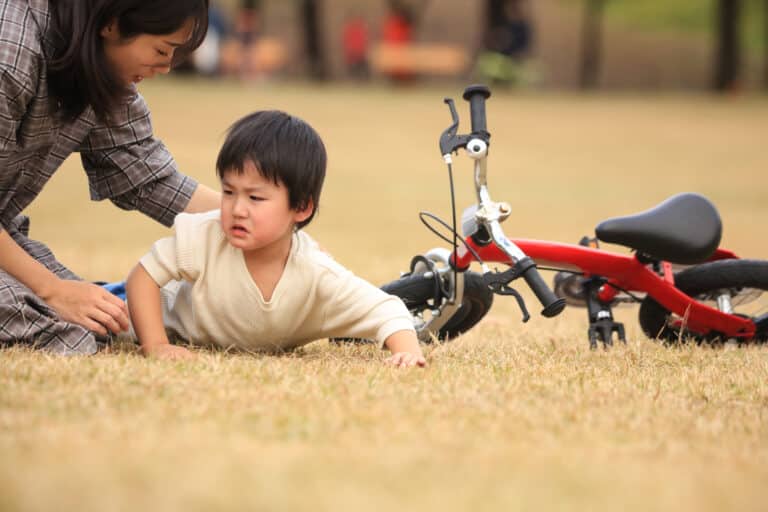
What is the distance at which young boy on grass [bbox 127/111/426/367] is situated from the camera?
3.72 metres

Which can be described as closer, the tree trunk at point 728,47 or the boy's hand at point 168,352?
the boy's hand at point 168,352

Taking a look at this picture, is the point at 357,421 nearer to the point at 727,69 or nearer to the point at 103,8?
the point at 103,8

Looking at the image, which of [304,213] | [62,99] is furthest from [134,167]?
[304,213]

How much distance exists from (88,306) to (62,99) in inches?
28.8

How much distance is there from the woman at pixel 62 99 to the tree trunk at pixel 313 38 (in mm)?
26908

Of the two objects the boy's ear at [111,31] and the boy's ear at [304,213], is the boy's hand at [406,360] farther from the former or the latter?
the boy's ear at [111,31]

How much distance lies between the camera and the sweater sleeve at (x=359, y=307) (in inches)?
152

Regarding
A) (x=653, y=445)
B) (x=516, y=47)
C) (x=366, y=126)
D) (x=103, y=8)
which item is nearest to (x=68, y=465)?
(x=653, y=445)

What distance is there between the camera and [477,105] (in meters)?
4.05

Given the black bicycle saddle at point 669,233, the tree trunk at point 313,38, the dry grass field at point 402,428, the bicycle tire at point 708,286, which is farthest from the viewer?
the tree trunk at point 313,38

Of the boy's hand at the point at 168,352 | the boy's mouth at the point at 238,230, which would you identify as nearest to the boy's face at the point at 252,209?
the boy's mouth at the point at 238,230

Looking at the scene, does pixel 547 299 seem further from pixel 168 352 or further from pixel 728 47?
pixel 728 47

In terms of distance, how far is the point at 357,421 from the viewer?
2879mm

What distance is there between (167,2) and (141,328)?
3.62ft
